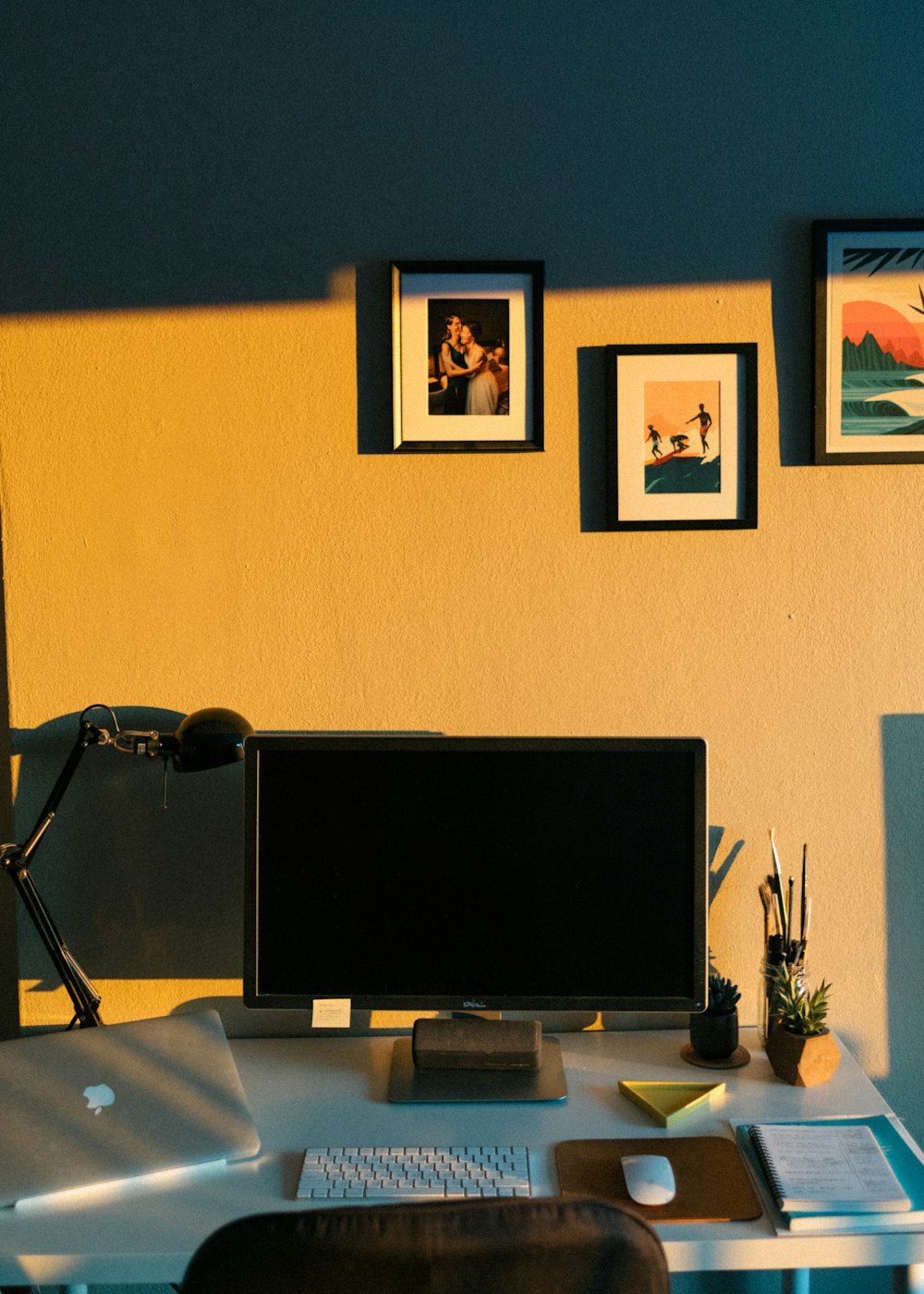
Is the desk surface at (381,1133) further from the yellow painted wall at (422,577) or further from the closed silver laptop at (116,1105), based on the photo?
the yellow painted wall at (422,577)

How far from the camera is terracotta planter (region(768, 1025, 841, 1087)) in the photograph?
1.63m

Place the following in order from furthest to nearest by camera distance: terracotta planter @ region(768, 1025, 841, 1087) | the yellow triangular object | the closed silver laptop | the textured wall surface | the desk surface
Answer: the textured wall surface < terracotta planter @ region(768, 1025, 841, 1087) < the yellow triangular object < the closed silver laptop < the desk surface

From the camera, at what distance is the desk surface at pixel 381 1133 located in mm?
1268

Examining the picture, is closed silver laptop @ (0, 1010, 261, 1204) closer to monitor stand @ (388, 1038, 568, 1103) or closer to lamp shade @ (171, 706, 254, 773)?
monitor stand @ (388, 1038, 568, 1103)

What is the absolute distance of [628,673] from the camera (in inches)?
74.2

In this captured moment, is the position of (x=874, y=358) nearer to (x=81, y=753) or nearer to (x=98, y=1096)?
(x=81, y=753)

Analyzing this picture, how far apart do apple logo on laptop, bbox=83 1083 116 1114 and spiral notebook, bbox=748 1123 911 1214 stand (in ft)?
2.81

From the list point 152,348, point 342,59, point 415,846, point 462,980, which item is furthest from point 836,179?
point 462,980

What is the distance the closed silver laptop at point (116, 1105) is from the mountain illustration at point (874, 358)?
1461mm

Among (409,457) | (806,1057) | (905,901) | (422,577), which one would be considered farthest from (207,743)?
(905,901)

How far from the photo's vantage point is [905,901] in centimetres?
191

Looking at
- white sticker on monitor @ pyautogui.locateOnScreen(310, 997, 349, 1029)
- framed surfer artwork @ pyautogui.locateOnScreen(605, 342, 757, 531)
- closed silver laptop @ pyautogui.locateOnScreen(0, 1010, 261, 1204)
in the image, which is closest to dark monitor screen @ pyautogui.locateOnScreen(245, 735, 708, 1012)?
white sticker on monitor @ pyautogui.locateOnScreen(310, 997, 349, 1029)

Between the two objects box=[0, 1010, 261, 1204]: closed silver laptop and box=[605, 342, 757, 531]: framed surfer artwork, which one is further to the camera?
box=[605, 342, 757, 531]: framed surfer artwork

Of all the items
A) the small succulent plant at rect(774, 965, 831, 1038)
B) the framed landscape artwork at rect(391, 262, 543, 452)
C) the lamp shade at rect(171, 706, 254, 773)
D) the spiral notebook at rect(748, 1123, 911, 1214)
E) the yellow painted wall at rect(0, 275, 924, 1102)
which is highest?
Result: the framed landscape artwork at rect(391, 262, 543, 452)
